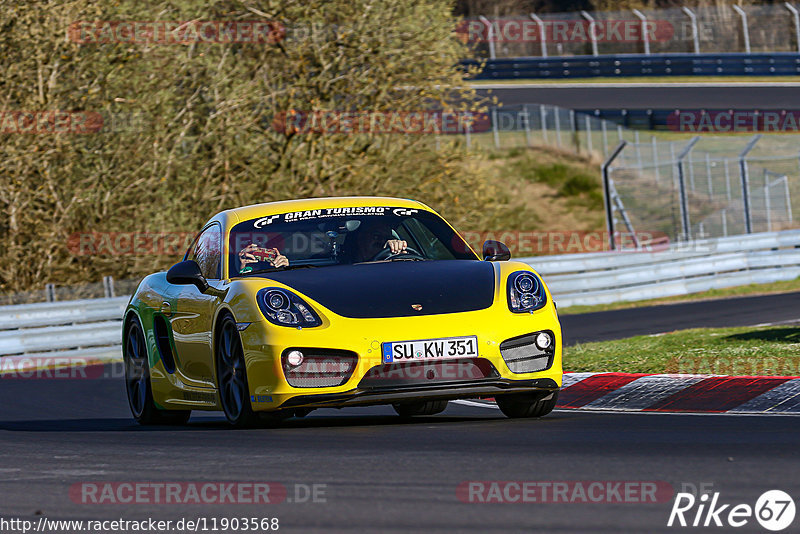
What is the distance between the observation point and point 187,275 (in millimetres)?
8758

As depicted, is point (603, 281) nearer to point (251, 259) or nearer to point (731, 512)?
point (251, 259)

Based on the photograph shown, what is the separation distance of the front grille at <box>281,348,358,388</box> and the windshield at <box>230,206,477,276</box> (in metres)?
1.11

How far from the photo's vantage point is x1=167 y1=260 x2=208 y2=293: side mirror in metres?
8.76

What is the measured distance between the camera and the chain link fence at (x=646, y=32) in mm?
45188

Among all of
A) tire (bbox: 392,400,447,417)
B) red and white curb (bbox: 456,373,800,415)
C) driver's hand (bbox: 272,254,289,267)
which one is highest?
driver's hand (bbox: 272,254,289,267)

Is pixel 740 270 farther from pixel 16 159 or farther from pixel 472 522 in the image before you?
pixel 472 522

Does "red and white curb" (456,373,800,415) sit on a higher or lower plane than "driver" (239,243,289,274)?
lower

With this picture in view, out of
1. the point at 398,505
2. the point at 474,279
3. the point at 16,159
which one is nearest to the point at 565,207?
the point at 16,159

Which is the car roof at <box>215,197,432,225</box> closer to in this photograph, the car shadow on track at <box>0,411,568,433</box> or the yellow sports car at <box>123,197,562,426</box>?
the yellow sports car at <box>123,197,562,426</box>

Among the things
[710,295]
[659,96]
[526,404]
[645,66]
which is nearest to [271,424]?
[526,404]

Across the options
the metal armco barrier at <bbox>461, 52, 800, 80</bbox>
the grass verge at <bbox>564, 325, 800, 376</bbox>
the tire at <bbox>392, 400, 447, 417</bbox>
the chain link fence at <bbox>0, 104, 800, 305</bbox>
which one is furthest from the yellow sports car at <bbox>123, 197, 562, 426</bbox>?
the metal armco barrier at <bbox>461, 52, 800, 80</bbox>

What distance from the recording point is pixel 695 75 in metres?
46.9

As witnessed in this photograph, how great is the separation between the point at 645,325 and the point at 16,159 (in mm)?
9945

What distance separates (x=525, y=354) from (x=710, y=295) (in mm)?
15792
